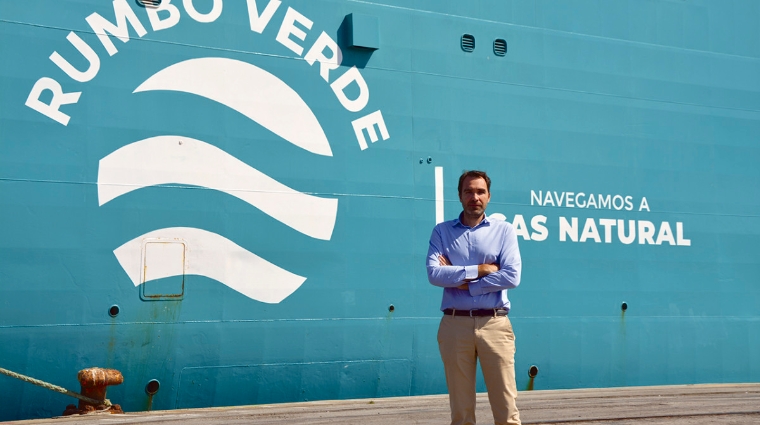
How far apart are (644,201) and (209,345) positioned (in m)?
5.07

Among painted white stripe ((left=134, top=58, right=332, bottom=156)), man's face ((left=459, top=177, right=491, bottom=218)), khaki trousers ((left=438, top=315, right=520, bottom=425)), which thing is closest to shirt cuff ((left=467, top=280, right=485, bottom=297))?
khaki trousers ((left=438, top=315, right=520, bottom=425))

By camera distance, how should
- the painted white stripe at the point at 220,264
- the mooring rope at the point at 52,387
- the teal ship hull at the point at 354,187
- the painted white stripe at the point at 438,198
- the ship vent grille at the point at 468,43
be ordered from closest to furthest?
the mooring rope at the point at 52,387, the teal ship hull at the point at 354,187, the painted white stripe at the point at 220,264, the painted white stripe at the point at 438,198, the ship vent grille at the point at 468,43

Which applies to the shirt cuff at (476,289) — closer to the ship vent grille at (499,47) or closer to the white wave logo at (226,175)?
the white wave logo at (226,175)

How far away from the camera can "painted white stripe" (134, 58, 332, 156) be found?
805 cm

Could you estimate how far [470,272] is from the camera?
4508 millimetres

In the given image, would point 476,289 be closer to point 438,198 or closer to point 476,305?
point 476,305

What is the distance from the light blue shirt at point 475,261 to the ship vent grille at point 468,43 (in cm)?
499

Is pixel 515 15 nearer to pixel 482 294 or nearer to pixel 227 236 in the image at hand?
pixel 227 236

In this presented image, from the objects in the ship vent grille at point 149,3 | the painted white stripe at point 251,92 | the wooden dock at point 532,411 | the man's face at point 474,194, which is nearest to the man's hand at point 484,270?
the man's face at point 474,194

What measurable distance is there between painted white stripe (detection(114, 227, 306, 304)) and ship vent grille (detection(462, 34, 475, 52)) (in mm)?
2958

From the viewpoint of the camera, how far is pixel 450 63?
30.7 feet

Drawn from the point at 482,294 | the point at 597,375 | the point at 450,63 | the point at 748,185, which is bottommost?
the point at 597,375

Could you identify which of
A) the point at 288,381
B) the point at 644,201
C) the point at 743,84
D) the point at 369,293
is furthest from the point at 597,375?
the point at 743,84

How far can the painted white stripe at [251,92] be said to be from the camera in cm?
805
